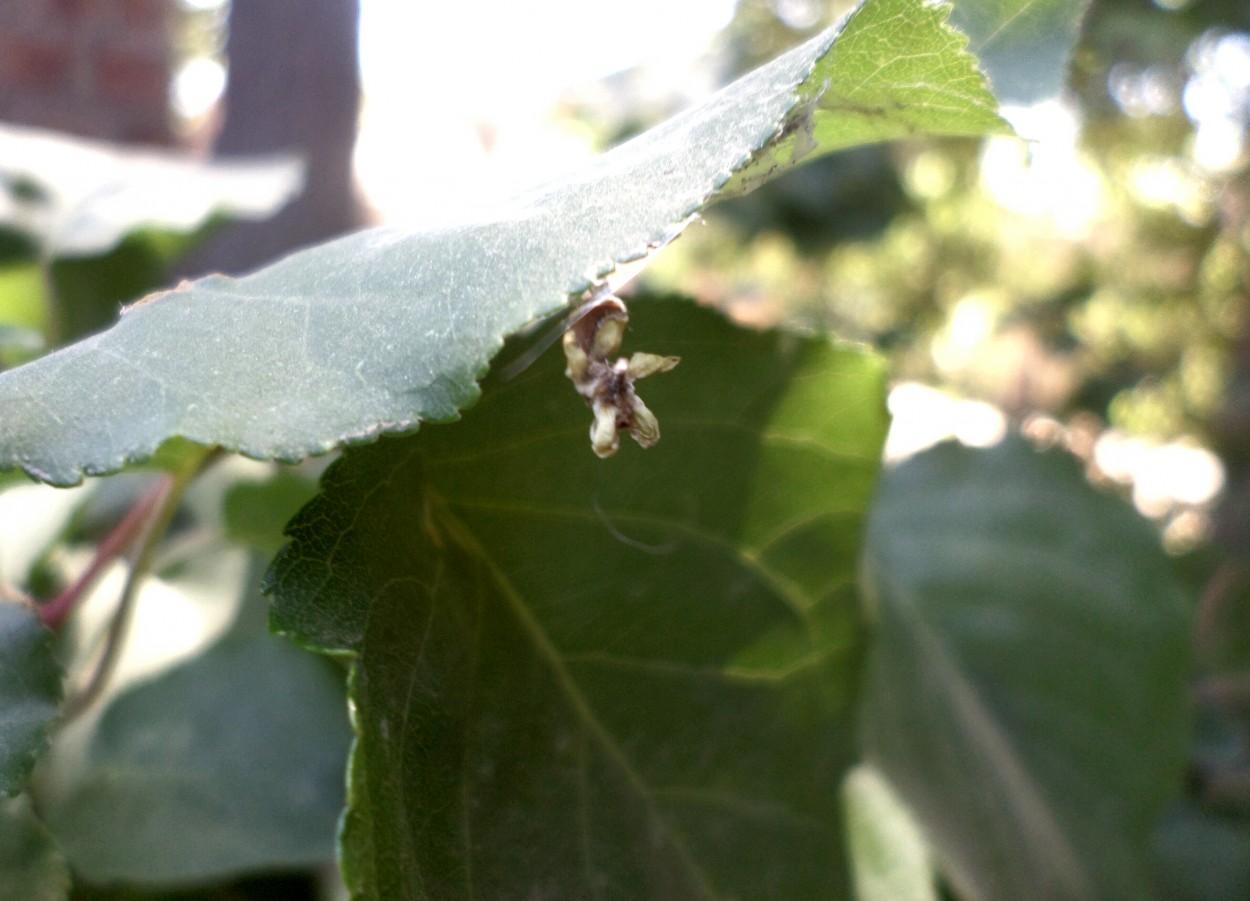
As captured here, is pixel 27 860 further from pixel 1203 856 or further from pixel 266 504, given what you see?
pixel 1203 856

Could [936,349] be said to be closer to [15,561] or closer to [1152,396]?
[1152,396]

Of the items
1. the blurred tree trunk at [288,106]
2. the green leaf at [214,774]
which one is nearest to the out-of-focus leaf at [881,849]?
the green leaf at [214,774]

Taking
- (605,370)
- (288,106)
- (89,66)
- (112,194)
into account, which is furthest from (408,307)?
(89,66)

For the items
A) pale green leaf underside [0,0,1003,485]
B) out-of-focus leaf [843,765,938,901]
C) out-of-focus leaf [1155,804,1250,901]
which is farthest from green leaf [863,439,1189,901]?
pale green leaf underside [0,0,1003,485]

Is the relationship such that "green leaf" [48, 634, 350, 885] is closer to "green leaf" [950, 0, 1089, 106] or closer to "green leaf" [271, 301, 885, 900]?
"green leaf" [271, 301, 885, 900]

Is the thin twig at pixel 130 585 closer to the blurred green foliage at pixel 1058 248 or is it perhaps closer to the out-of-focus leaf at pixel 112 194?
the out-of-focus leaf at pixel 112 194

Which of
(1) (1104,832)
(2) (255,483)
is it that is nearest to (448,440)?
(2) (255,483)

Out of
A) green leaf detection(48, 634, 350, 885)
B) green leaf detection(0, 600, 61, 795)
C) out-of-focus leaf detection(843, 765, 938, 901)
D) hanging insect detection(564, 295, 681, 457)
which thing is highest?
hanging insect detection(564, 295, 681, 457)
